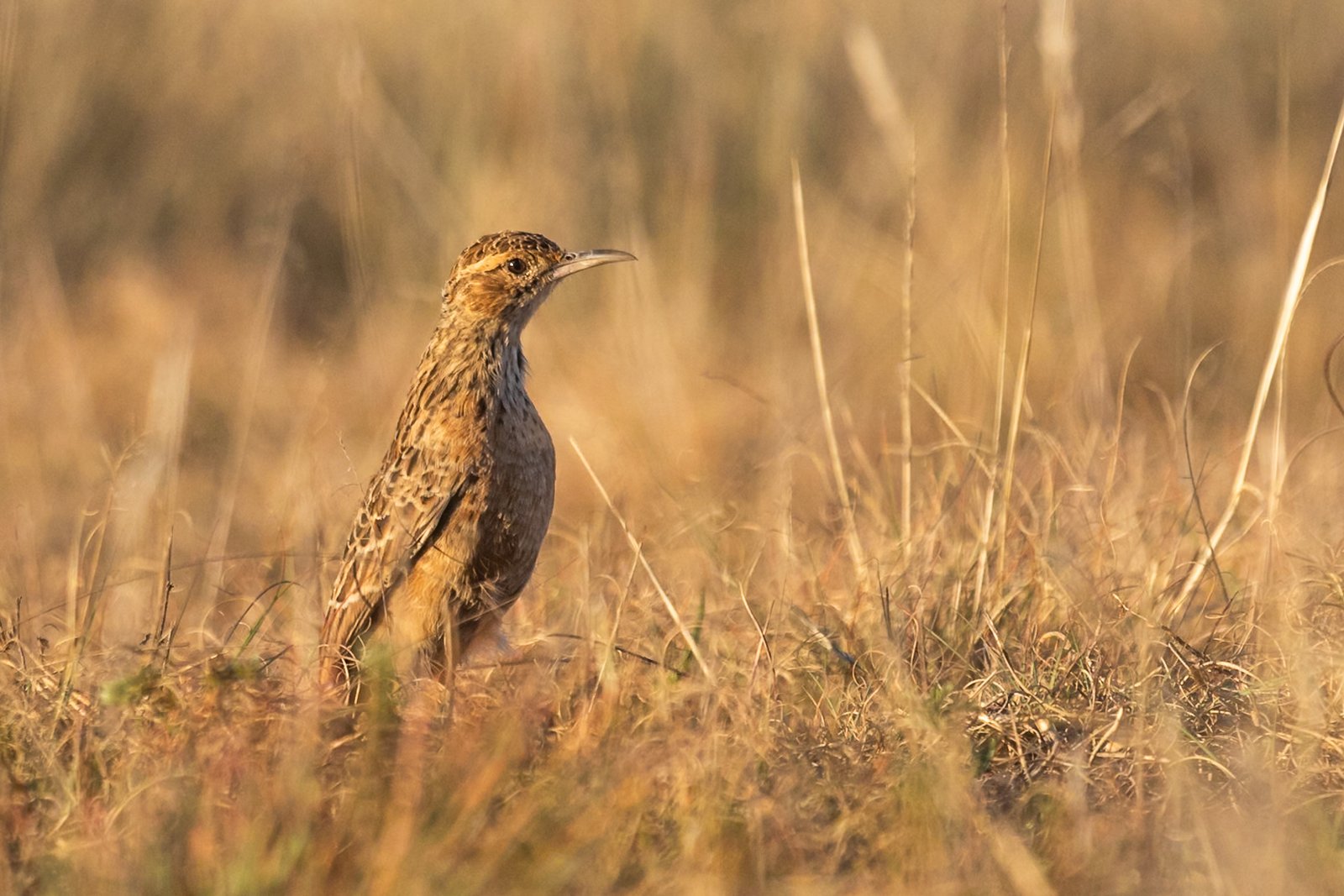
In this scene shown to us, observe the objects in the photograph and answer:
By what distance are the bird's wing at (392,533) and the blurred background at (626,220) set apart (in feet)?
5.80

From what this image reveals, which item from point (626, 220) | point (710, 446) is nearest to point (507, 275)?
point (710, 446)

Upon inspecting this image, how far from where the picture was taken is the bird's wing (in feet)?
16.3

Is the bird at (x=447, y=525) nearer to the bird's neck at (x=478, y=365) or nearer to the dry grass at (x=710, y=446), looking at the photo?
the bird's neck at (x=478, y=365)

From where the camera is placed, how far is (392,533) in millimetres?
5027

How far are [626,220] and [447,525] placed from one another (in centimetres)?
555

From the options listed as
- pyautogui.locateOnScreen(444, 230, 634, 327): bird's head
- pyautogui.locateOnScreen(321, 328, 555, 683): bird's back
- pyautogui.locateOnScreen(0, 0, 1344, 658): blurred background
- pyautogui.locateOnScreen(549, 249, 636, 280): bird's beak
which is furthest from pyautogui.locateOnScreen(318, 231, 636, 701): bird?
pyautogui.locateOnScreen(0, 0, 1344, 658): blurred background

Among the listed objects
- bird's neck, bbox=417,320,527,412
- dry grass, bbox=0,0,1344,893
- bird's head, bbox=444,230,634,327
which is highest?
bird's head, bbox=444,230,634,327

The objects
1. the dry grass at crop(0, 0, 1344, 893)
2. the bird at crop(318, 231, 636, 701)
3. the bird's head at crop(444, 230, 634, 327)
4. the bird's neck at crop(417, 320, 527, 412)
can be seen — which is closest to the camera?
the dry grass at crop(0, 0, 1344, 893)

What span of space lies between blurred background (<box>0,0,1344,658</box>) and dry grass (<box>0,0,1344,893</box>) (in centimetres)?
4

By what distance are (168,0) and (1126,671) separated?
372 inches

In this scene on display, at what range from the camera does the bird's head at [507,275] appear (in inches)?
212

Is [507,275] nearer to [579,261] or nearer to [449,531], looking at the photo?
[579,261]

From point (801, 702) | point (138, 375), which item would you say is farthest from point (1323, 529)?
point (138, 375)

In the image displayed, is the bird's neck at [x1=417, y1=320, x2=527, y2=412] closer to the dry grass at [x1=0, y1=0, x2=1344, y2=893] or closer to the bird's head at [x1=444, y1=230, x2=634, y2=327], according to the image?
the bird's head at [x1=444, y1=230, x2=634, y2=327]
